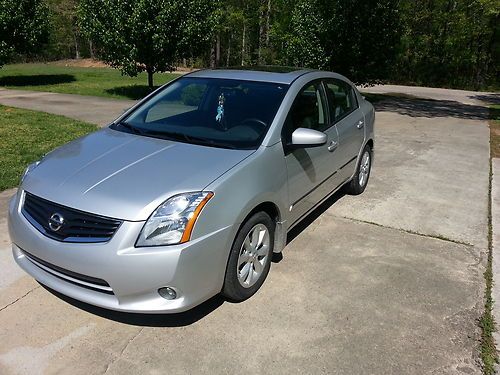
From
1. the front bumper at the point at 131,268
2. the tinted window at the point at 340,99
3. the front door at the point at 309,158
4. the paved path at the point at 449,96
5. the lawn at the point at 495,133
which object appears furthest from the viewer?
the paved path at the point at 449,96

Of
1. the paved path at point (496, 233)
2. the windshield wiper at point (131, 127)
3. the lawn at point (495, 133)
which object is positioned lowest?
the lawn at point (495, 133)

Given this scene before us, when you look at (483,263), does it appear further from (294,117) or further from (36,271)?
(36,271)

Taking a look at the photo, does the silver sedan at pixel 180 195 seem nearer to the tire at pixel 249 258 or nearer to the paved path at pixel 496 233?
the tire at pixel 249 258

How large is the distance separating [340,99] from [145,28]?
1076cm

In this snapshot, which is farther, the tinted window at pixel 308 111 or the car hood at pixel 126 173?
the tinted window at pixel 308 111

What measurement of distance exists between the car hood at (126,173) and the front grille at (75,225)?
40mm

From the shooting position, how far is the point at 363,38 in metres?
15.4

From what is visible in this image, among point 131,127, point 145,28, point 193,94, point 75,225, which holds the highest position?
point 145,28

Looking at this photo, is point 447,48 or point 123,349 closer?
point 123,349

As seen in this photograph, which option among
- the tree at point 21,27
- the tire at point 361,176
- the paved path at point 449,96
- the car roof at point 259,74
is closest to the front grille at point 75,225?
the car roof at point 259,74

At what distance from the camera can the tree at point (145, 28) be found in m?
13.9

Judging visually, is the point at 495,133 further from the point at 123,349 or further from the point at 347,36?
the point at 123,349

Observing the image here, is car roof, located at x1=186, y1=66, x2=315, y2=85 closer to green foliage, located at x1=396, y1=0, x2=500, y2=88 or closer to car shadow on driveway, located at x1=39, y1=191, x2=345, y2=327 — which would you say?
car shadow on driveway, located at x1=39, y1=191, x2=345, y2=327

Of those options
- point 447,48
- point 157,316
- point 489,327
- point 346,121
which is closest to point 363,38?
point 346,121
